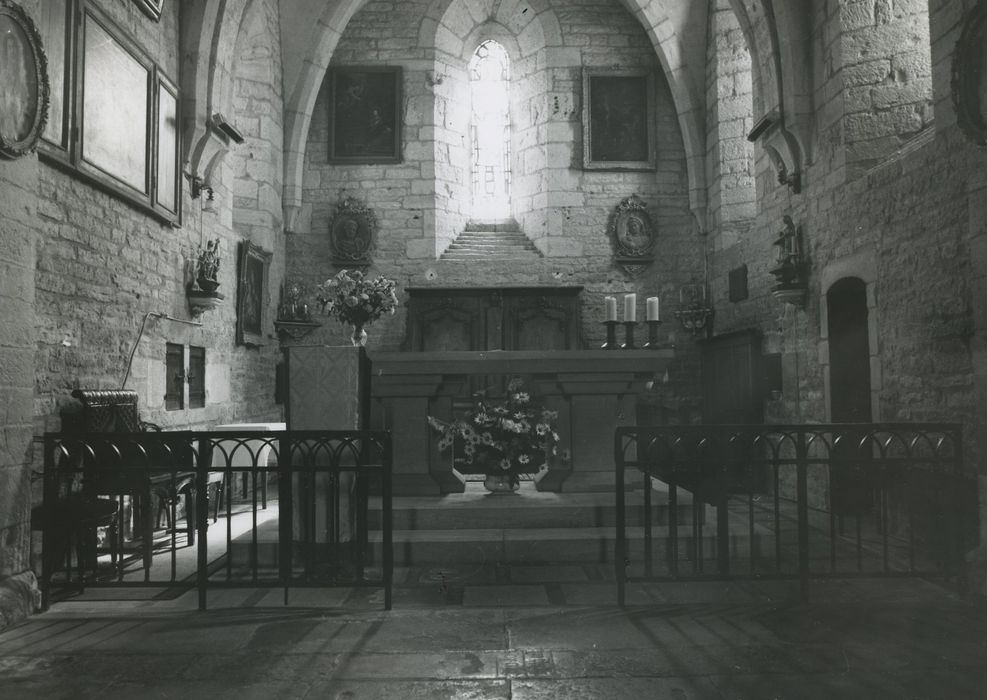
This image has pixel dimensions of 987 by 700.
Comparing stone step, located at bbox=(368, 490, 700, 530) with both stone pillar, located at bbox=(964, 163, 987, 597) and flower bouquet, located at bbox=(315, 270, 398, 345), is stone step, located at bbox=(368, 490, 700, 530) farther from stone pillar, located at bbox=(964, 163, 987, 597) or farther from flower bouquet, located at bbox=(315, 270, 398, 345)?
stone pillar, located at bbox=(964, 163, 987, 597)

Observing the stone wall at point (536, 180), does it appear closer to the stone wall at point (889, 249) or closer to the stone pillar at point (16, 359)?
the stone wall at point (889, 249)

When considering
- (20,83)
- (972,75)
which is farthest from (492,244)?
(20,83)

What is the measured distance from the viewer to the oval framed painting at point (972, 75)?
396 centimetres

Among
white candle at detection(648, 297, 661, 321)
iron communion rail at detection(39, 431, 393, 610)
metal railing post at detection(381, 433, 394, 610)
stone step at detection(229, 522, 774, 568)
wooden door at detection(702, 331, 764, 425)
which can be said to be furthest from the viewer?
wooden door at detection(702, 331, 764, 425)

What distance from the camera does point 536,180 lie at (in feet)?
35.1

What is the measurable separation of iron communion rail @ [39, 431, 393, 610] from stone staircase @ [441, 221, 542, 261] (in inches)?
215

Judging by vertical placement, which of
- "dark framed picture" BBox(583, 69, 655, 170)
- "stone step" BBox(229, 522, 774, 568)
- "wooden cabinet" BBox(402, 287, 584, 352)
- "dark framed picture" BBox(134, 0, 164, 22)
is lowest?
"stone step" BBox(229, 522, 774, 568)

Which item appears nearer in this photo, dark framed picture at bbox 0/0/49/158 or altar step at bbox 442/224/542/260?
dark framed picture at bbox 0/0/49/158

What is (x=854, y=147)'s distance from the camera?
6266 millimetres

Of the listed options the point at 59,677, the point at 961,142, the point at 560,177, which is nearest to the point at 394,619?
the point at 59,677

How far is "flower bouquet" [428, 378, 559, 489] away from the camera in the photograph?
16.9 feet

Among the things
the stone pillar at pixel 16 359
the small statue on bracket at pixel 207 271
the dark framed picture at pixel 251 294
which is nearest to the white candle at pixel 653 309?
the small statue on bracket at pixel 207 271

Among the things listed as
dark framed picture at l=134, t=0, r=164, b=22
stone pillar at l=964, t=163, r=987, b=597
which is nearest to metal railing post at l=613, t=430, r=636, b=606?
stone pillar at l=964, t=163, r=987, b=597

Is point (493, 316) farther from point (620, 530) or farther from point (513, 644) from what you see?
point (513, 644)
